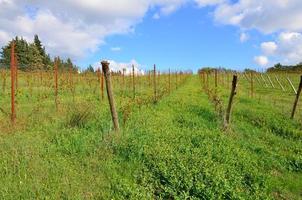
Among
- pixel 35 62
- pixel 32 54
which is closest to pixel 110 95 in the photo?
pixel 35 62

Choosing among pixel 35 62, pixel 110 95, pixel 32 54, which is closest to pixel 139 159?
pixel 110 95

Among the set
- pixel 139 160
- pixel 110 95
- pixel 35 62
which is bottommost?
pixel 139 160

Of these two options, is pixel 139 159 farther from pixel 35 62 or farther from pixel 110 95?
pixel 35 62

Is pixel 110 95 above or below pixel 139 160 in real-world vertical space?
above

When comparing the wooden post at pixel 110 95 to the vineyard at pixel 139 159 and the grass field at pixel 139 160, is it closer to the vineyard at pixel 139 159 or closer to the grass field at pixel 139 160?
the vineyard at pixel 139 159

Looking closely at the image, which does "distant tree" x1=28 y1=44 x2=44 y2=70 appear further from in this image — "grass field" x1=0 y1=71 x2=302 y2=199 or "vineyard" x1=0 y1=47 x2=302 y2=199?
"grass field" x1=0 y1=71 x2=302 y2=199

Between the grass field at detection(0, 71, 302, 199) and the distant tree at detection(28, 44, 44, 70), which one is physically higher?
the distant tree at detection(28, 44, 44, 70)

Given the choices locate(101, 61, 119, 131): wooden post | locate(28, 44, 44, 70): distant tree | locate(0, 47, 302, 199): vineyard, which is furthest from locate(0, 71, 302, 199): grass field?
locate(28, 44, 44, 70): distant tree

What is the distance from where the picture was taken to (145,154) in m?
7.77

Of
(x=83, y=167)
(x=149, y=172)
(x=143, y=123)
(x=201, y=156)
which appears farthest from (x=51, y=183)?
(x=143, y=123)

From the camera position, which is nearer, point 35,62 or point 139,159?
point 139,159

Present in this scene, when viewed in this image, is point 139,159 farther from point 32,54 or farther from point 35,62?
point 32,54

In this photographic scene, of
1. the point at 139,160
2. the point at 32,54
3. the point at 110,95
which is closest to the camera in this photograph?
the point at 139,160

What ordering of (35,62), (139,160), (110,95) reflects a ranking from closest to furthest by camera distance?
(139,160)
(110,95)
(35,62)
